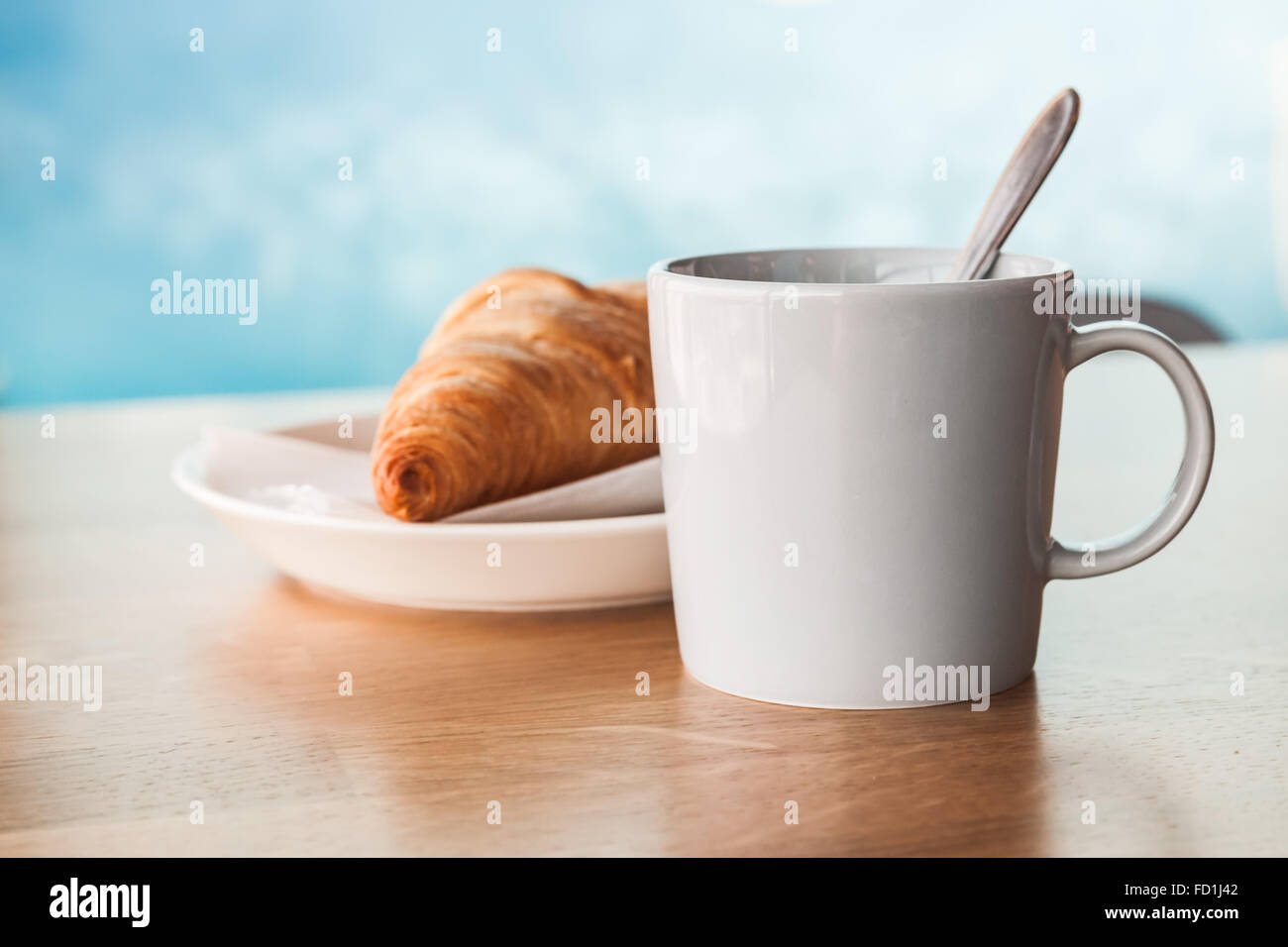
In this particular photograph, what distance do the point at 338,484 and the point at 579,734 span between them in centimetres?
35

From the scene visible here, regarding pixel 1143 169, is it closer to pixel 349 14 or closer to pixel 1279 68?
pixel 1279 68

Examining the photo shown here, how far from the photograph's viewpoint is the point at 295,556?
2.00 ft

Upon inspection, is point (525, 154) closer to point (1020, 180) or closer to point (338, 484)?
point (338, 484)

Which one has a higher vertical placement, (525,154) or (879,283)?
(525,154)

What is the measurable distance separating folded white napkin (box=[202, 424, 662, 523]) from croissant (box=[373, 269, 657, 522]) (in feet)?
0.06

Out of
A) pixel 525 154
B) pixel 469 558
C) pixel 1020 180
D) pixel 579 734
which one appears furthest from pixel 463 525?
pixel 525 154

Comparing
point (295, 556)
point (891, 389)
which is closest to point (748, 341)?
point (891, 389)

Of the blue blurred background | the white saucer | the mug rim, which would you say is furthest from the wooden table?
the blue blurred background

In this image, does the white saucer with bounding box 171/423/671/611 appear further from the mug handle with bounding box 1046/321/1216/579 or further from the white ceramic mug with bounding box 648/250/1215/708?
the mug handle with bounding box 1046/321/1216/579

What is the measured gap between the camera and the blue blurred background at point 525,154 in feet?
13.0

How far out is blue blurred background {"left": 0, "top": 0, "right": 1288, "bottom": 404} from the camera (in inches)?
156

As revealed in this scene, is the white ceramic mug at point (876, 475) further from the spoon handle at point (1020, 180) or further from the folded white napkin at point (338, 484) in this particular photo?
the folded white napkin at point (338, 484)

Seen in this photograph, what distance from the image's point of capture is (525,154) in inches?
163
